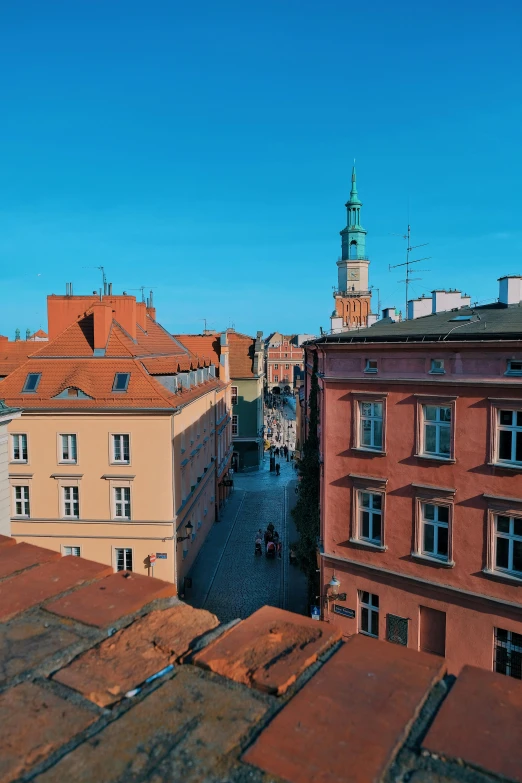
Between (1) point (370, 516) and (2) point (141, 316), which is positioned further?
(2) point (141, 316)

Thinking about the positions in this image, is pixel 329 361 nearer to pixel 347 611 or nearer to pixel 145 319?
pixel 347 611

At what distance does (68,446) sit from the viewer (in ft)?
86.8

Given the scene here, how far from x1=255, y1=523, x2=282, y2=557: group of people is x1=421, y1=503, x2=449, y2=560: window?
624 inches

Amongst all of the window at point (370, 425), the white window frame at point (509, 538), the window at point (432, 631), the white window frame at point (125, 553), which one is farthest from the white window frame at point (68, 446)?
the white window frame at point (509, 538)

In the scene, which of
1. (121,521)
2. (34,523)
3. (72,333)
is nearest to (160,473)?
(121,521)

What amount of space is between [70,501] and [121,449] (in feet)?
11.0

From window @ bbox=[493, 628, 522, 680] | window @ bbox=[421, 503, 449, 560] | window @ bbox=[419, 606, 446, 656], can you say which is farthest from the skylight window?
window @ bbox=[493, 628, 522, 680]

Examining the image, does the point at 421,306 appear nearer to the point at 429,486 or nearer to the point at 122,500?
the point at 429,486

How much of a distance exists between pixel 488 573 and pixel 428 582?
6.22ft

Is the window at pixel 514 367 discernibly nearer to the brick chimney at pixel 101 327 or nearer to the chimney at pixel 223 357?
the brick chimney at pixel 101 327

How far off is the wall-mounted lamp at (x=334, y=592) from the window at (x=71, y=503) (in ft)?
41.0

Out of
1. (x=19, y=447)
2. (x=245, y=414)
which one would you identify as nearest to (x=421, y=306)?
(x=19, y=447)

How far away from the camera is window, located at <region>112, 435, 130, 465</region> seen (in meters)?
26.1

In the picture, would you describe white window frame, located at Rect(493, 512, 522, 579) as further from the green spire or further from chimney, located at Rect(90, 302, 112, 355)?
the green spire
